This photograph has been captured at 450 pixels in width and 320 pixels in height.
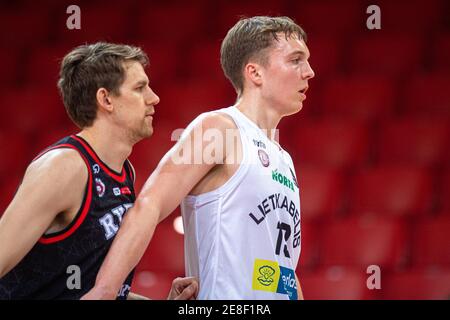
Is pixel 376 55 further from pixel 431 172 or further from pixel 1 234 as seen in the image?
pixel 1 234

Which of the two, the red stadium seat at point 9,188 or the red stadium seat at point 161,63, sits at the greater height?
the red stadium seat at point 161,63

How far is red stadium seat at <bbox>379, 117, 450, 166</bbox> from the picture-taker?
4.29 meters

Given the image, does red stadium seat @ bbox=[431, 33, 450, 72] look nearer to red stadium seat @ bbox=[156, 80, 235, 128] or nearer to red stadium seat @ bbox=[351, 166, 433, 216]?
red stadium seat @ bbox=[351, 166, 433, 216]

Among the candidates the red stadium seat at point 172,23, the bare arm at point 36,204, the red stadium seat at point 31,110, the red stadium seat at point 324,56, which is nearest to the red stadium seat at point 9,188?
the red stadium seat at point 31,110

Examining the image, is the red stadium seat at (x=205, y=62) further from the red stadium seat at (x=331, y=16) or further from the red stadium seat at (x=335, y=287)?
the red stadium seat at (x=335, y=287)

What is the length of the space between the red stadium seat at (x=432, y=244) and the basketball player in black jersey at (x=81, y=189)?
6.48 ft

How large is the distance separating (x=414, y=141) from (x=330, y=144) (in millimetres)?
509

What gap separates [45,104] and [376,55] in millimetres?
2204

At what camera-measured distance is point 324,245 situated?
3816mm

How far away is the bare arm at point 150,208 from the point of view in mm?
1815

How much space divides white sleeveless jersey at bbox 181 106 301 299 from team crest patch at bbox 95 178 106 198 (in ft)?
0.81

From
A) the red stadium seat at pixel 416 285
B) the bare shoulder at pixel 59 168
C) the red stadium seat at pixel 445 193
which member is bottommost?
the red stadium seat at pixel 416 285

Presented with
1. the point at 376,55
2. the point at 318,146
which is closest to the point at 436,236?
the point at 318,146

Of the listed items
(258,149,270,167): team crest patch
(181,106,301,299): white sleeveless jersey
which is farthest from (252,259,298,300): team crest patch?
(258,149,270,167): team crest patch
